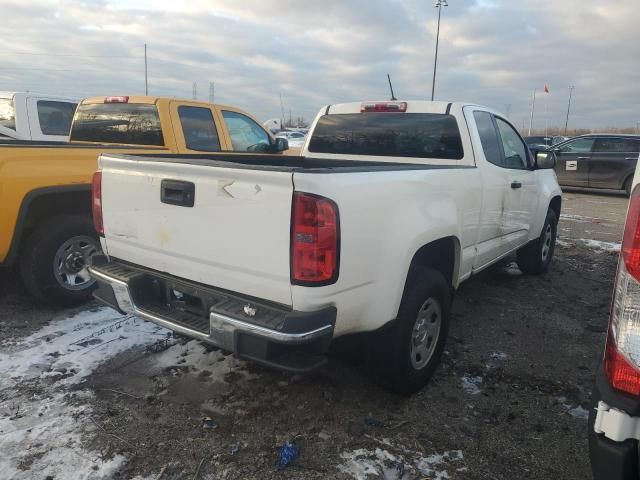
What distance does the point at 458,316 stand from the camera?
4.71 meters

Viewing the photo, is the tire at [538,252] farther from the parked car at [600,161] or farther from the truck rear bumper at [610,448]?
the parked car at [600,161]

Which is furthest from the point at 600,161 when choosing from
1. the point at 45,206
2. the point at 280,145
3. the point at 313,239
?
the point at 313,239

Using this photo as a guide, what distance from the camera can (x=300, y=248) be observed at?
2.33m

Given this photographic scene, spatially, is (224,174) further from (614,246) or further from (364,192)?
(614,246)

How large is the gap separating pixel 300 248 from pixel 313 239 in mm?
74

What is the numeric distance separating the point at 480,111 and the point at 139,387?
3434 mm

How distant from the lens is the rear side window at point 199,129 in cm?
577

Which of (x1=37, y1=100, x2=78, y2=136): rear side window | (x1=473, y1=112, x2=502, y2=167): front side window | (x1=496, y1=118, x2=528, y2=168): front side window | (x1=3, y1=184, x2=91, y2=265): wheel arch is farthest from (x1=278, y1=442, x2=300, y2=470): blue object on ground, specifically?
(x1=37, y1=100, x2=78, y2=136): rear side window

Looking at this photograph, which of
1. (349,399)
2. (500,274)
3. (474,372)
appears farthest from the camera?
(500,274)

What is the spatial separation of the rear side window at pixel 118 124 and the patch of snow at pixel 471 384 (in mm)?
3980

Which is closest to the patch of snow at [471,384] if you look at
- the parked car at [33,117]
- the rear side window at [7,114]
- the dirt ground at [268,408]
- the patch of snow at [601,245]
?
the dirt ground at [268,408]

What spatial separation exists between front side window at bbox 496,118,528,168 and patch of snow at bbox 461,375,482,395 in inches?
76.3

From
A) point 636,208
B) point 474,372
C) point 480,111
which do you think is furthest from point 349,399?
point 480,111

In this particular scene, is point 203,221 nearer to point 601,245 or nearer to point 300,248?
point 300,248
